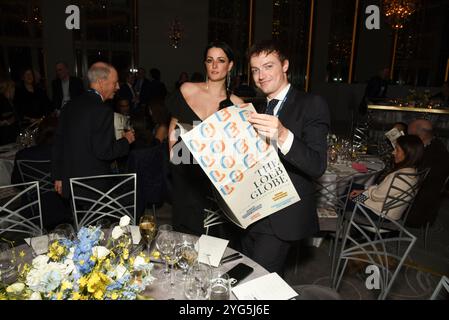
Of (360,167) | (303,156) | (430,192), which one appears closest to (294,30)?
(360,167)

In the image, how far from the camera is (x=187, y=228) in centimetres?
274

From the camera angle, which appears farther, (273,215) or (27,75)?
(27,75)

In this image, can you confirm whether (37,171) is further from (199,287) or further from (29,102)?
(29,102)

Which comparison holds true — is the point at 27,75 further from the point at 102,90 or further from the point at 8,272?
the point at 8,272

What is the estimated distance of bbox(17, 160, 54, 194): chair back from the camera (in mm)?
3039

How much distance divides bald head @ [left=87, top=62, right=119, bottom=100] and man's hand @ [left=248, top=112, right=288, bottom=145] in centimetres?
180

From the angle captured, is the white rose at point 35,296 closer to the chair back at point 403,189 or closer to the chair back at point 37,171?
the chair back at point 37,171

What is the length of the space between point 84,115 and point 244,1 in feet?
32.1

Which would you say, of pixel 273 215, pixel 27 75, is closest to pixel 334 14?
pixel 27 75

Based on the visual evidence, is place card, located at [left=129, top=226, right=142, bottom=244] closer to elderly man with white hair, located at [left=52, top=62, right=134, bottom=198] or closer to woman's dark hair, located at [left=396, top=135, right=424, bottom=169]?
elderly man with white hair, located at [left=52, top=62, right=134, bottom=198]

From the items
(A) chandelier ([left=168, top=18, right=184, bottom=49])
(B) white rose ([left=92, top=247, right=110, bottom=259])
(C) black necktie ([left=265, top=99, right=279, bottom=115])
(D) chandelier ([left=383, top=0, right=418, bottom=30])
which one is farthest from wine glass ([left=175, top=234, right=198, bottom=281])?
(A) chandelier ([left=168, top=18, right=184, bottom=49])

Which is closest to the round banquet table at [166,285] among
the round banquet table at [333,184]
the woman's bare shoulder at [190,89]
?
the woman's bare shoulder at [190,89]
